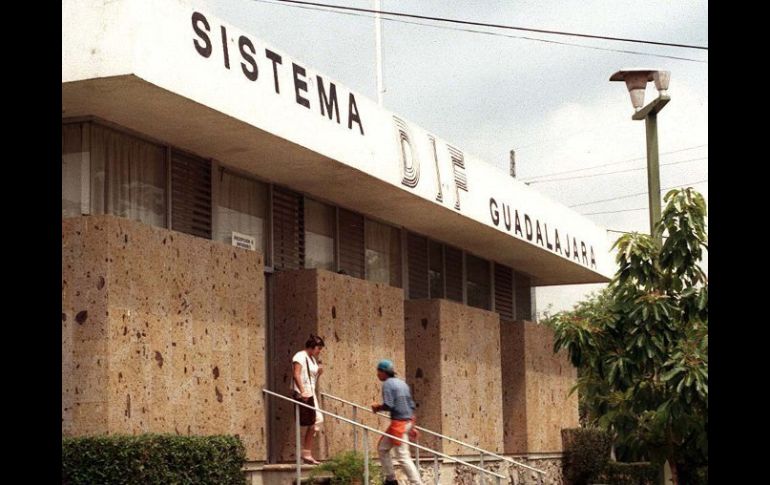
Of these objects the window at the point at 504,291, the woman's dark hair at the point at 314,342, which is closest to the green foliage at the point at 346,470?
the woman's dark hair at the point at 314,342

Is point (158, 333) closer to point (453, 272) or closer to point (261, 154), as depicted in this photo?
point (261, 154)

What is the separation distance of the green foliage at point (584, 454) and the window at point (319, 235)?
10.9 meters

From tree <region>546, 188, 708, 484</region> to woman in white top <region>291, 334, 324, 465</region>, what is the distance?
10.9ft

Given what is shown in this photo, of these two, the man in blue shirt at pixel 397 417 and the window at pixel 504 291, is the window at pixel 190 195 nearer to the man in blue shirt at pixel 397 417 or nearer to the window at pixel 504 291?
the man in blue shirt at pixel 397 417

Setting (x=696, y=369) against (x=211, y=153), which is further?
(x=211, y=153)

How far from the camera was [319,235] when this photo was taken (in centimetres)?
1936

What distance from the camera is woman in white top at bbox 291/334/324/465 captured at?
53.0ft

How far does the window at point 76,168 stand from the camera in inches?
547

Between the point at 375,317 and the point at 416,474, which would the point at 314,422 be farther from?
the point at 375,317

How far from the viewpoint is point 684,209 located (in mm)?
14891
